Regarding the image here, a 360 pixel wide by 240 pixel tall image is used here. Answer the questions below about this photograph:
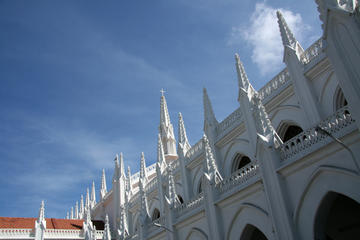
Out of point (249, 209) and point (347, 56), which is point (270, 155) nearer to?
point (249, 209)

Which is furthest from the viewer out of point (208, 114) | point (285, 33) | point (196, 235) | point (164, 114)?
point (164, 114)

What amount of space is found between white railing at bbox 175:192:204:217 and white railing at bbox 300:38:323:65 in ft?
28.2

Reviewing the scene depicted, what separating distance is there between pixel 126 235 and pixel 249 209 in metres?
14.9

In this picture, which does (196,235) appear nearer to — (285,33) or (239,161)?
(239,161)

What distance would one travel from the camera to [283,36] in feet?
55.5

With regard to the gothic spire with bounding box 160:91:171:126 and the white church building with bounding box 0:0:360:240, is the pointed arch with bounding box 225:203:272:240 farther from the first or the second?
the gothic spire with bounding box 160:91:171:126

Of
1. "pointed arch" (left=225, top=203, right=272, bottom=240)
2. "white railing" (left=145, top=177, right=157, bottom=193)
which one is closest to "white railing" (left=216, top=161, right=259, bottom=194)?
"pointed arch" (left=225, top=203, right=272, bottom=240)

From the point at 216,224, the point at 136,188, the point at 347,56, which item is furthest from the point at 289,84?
the point at 136,188

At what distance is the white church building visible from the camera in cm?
1018

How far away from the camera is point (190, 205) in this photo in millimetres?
18578

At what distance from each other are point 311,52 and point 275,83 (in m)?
2.56

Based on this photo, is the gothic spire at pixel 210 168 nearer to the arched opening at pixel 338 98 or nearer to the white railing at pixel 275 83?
the white railing at pixel 275 83

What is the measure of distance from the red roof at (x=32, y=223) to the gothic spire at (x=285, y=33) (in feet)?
91.1

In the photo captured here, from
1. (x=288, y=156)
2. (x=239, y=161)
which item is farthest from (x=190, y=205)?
(x=288, y=156)
